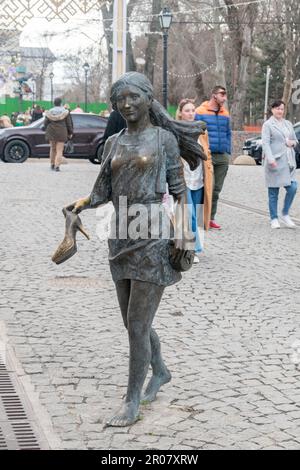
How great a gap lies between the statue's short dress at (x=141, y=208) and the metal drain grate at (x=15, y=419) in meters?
0.87

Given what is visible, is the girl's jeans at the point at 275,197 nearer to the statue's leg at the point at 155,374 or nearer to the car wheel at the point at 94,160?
the statue's leg at the point at 155,374

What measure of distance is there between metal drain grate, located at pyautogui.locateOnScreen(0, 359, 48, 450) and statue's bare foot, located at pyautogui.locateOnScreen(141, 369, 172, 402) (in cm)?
64

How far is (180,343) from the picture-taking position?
20.6 ft

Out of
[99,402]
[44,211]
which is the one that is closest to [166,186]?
[99,402]

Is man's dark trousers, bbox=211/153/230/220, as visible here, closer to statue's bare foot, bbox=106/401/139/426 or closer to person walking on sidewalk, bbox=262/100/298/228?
person walking on sidewalk, bbox=262/100/298/228

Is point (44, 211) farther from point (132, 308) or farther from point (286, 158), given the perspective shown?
point (132, 308)

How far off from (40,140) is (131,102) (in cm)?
2294

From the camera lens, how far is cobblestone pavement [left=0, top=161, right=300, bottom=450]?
4598 millimetres

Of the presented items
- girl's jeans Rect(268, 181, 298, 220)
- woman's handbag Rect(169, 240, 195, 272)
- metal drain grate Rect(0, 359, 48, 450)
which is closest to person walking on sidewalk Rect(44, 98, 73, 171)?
girl's jeans Rect(268, 181, 298, 220)

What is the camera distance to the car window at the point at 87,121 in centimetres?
2702

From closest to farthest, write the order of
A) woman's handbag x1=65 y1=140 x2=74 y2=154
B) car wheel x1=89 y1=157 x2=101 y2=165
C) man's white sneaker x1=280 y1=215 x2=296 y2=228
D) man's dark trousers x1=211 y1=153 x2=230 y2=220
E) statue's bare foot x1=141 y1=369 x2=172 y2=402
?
statue's bare foot x1=141 y1=369 x2=172 y2=402 → man's dark trousers x1=211 y1=153 x2=230 y2=220 → man's white sneaker x1=280 y1=215 x2=296 y2=228 → woman's handbag x1=65 y1=140 x2=74 y2=154 → car wheel x1=89 y1=157 x2=101 y2=165

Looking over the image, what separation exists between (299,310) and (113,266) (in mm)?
3060

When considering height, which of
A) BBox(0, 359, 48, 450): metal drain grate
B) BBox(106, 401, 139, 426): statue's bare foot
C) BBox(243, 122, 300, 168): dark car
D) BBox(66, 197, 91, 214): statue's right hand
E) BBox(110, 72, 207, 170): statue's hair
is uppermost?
BBox(110, 72, 207, 170): statue's hair

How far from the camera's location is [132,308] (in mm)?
4605
